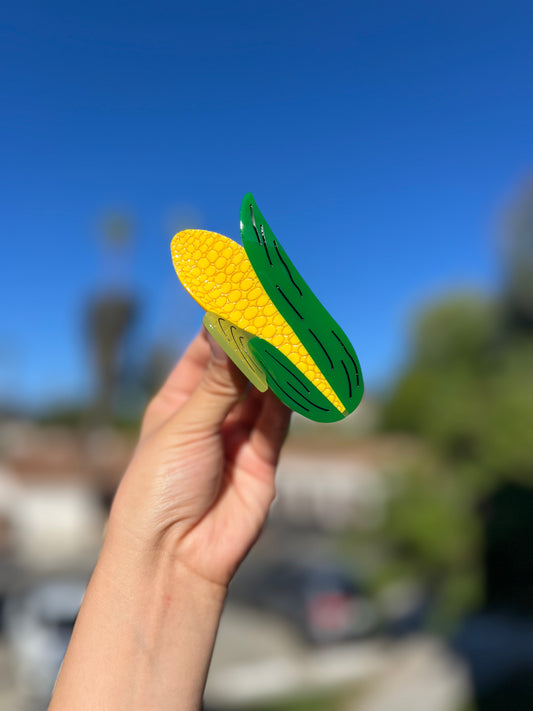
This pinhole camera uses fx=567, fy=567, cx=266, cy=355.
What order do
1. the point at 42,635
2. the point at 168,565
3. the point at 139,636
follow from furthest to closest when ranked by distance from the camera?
the point at 42,635
the point at 168,565
the point at 139,636

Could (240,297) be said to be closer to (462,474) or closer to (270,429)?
(270,429)

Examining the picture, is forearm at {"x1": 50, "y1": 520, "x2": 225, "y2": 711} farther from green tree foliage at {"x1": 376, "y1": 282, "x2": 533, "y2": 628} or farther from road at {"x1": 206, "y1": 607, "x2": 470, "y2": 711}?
green tree foliage at {"x1": 376, "y1": 282, "x2": 533, "y2": 628}

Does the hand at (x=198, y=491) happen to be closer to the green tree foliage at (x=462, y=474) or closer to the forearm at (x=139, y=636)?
the forearm at (x=139, y=636)

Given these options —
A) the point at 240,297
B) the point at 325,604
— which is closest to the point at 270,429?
the point at 240,297

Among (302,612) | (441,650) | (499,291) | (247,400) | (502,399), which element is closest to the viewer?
(247,400)

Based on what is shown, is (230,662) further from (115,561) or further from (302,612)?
(115,561)

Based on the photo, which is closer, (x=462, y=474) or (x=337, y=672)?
(x=337, y=672)

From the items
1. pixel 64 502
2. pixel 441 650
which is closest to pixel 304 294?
pixel 441 650
